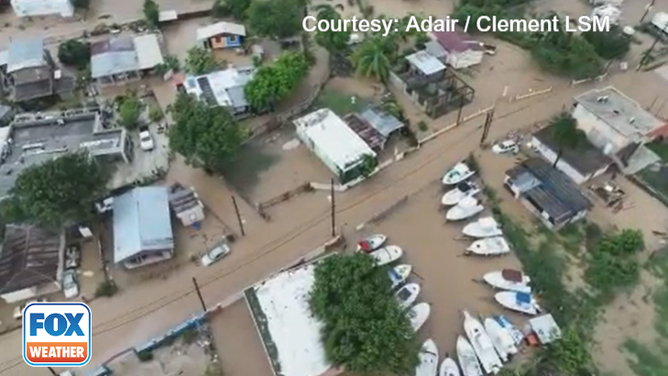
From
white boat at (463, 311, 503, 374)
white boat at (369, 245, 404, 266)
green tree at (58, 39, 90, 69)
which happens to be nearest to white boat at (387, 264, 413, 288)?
white boat at (369, 245, 404, 266)

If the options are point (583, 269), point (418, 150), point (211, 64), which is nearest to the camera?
point (583, 269)

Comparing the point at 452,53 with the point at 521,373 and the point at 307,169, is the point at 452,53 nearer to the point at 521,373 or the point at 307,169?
the point at 307,169

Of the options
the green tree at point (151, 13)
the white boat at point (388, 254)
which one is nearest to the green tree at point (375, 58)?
the white boat at point (388, 254)

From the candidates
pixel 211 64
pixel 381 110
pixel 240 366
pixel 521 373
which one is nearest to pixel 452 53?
pixel 381 110

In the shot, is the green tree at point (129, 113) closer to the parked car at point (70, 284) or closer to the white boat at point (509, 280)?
the parked car at point (70, 284)

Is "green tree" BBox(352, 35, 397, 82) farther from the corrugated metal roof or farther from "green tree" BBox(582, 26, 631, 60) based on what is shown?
the corrugated metal roof

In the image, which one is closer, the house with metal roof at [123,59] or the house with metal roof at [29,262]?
the house with metal roof at [29,262]
